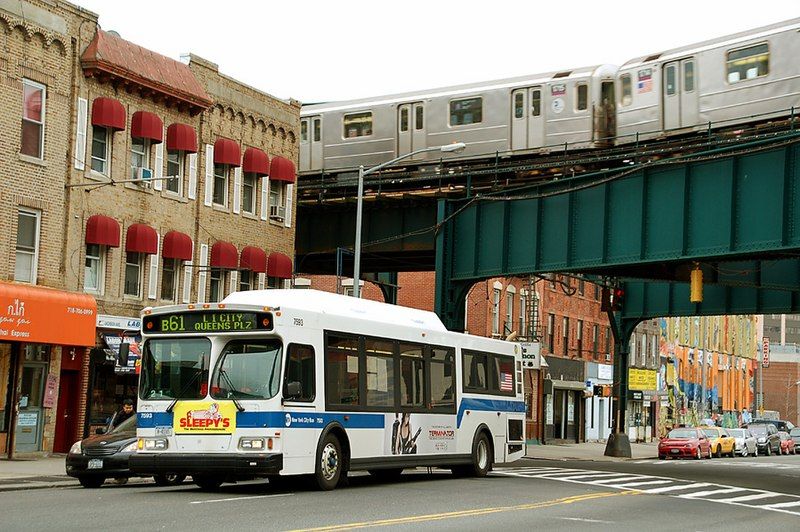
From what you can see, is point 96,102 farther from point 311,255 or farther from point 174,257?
point 311,255

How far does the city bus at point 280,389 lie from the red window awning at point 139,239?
43.4 feet

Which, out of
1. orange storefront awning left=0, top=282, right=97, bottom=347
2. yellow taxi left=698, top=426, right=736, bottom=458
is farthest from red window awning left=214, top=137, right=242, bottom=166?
yellow taxi left=698, top=426, right=736, bottom=458

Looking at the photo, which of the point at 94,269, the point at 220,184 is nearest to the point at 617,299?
the point at 220,184

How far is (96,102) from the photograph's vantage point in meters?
33.2

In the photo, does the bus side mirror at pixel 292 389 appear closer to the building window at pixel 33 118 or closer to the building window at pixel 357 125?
the building window at pixel 33 118

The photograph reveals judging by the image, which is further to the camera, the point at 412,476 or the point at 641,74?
the point at 641,74

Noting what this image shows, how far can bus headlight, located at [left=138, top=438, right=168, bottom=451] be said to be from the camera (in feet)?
63.6

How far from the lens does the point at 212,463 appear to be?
18938 mm

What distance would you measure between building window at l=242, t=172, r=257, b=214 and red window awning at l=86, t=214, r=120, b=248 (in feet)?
24.7

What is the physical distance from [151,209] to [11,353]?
6.89 metres

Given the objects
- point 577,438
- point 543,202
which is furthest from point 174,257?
point 577,438

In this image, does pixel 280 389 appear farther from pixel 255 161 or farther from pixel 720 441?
pixel 720 441

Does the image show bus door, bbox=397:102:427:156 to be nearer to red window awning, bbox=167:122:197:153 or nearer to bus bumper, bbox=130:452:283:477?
red window awning, bbox=167:122:197:153

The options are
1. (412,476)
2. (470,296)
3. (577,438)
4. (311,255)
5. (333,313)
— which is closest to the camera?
(333,313)
